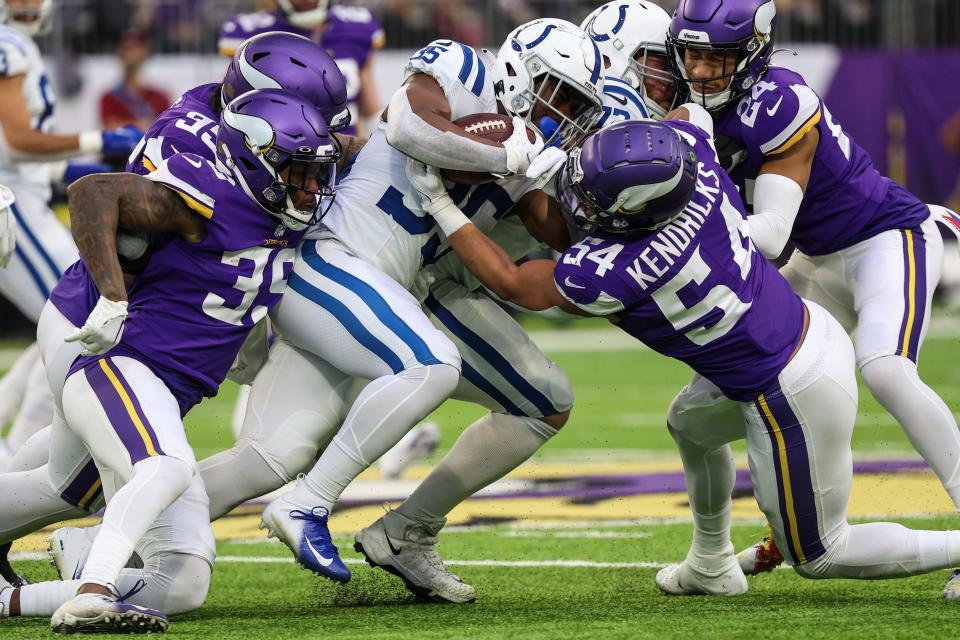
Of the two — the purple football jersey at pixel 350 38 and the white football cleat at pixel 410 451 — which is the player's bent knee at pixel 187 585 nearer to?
the white football cleat at pixel 410 451

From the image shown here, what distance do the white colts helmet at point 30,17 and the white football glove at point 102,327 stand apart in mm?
3280

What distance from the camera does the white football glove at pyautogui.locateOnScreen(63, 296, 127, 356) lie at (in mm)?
3805

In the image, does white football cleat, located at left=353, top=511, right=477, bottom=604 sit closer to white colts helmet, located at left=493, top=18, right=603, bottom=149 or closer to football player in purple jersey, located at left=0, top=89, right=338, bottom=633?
football player in purple jersey, located at left=0, top=89, right=338, bottom=633

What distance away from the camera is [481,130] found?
425 centimetres

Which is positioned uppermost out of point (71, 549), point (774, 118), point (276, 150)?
point (276, 150)

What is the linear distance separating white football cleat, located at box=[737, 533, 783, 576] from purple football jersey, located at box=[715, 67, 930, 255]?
0.99 m

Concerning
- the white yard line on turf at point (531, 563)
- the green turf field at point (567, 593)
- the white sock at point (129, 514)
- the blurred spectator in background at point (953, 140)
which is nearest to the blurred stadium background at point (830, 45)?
the blurred spectator in background at point (953, 140)

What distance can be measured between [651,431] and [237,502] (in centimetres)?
435

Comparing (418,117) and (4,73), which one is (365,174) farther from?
(4,73)

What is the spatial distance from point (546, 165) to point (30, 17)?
3.53 meters

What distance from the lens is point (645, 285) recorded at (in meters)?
3.95

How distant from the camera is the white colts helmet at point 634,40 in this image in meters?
4.71

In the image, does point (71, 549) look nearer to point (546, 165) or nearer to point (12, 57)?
point (546, 165)

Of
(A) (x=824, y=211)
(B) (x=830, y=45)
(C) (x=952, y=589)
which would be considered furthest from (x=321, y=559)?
(B) (x=830, y=45)
